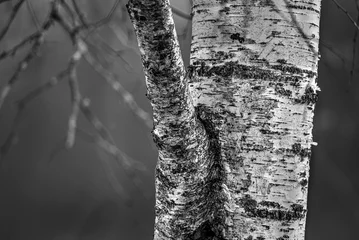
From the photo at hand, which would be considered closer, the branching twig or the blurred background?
the branching twig

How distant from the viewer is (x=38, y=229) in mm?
7871

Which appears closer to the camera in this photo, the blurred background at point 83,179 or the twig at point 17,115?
the twig at point 17,115

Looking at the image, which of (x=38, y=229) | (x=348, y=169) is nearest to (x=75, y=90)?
(x=348, y=169)

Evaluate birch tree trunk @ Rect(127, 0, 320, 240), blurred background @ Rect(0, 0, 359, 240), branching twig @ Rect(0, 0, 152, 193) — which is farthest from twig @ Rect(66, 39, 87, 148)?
blurred background @ Rect(0, 0, 359, 240)

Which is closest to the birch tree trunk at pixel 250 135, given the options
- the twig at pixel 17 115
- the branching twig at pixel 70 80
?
the branching twig at pixel 70 80

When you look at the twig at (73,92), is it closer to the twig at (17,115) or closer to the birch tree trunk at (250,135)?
the twig at (17,115)

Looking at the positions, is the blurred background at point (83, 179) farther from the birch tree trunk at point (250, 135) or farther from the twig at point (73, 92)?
the twig at point (73, 92)

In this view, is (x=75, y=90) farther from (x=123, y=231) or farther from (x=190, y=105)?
(x=123, y=231)

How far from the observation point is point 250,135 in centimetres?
90

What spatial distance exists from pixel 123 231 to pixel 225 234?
726 centimetres

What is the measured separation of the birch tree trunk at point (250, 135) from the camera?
0.90m

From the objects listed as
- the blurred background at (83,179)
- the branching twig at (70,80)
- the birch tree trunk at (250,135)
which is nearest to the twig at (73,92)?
the branching twig at (70,80)

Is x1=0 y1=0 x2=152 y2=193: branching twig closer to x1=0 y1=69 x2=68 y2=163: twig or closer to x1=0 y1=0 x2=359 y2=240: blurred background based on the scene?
x1=0 y1=69 x2=68 y2=163: twig

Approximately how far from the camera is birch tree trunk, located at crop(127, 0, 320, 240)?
0.90 metres
